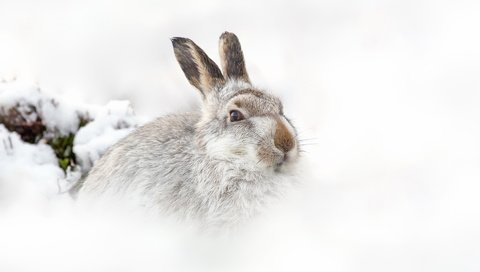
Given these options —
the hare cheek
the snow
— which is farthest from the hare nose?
the snow

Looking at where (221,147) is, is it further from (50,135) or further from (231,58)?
(50,135)

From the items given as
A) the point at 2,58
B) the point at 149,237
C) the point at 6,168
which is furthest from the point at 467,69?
the point at 2,58

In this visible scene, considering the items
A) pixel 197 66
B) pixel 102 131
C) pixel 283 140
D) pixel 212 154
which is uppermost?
pixel 197 66

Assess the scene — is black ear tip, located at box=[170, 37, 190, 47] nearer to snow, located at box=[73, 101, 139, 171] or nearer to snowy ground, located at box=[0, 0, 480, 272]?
snowy ground, located at box=[0, 0, 480, 272]

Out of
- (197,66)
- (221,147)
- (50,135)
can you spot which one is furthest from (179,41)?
(50,135)

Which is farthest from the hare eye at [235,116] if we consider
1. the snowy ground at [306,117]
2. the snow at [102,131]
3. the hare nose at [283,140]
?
the snow at [102,131]

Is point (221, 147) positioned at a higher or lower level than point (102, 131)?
higher
